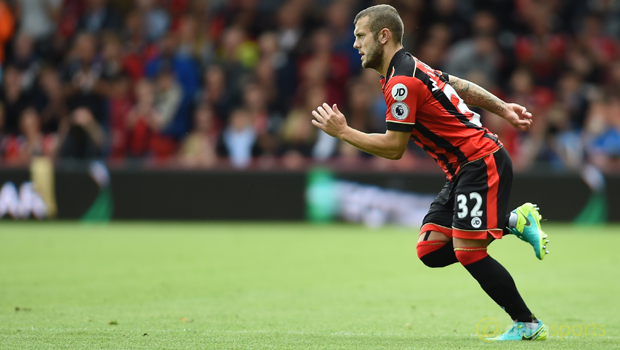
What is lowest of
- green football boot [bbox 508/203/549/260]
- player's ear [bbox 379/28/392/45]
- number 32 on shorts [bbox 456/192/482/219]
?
green football boot [bbox 508/203/549/260]

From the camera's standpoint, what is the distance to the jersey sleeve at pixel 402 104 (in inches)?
199

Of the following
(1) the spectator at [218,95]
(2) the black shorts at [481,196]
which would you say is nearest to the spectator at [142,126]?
(1) the spectator at [218,95]

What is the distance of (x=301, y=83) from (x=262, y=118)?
131cm

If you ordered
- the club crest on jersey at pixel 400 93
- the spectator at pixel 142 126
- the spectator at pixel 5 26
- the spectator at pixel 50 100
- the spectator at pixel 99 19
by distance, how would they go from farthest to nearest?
the spectator at pixel 99 19 → the spectator at pixel 5 26 → the spectator at pixel 50 100 → the spectator at pixel 142 126 → the club crest on jersey at pixel 400 93

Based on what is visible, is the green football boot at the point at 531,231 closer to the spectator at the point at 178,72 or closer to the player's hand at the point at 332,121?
the player's hand at the point at 332,121

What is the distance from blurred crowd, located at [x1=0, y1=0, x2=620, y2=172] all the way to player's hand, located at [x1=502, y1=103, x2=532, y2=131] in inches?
325

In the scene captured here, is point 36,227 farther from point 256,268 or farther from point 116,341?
point 116,341

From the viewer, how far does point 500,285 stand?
16.9ft

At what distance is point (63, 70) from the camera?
55.7 feet

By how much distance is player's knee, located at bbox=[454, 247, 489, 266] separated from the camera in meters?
Result: 5.15

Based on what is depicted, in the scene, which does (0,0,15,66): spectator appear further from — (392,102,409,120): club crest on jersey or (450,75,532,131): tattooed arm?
(392,102,409,120): club crest on jersey

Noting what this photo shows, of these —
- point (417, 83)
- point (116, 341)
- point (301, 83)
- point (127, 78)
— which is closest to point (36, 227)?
point (127, 78)

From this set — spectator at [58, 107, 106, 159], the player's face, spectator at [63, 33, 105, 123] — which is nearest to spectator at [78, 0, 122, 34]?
spectator at [63, 33, 105, 123]

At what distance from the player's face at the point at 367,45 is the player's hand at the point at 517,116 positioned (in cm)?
99
